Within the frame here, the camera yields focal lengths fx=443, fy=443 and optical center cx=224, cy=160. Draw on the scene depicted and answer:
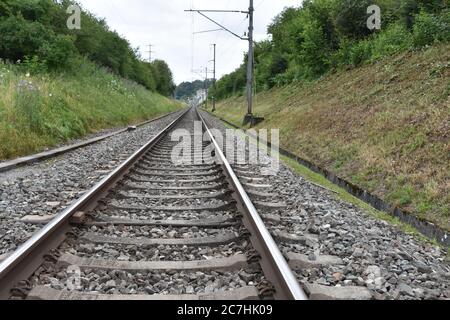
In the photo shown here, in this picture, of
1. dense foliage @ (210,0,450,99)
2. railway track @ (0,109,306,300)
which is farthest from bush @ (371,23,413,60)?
railway track @ (0,109,306,300)

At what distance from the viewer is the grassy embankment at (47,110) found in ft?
31.4

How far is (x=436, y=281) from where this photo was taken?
136 inches

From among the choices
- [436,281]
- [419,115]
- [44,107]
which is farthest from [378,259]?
[44,107]

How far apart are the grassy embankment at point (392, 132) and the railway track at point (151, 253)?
104 inches

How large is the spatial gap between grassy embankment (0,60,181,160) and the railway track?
4952 mm

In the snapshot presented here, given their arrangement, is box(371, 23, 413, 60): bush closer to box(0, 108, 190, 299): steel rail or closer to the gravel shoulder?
the gravel shoulder

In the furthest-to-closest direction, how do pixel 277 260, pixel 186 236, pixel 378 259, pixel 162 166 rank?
pixel 162 166, pixel 186 236, pixel 378 259, pixel 277 260

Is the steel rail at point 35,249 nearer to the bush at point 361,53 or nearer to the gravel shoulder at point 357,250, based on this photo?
the gravel shoulder at point 357,250

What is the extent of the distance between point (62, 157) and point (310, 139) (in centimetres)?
636

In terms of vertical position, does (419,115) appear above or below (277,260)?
above

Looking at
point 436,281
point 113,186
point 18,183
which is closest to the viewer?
point 436,281

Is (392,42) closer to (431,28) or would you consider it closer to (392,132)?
(431,28)
